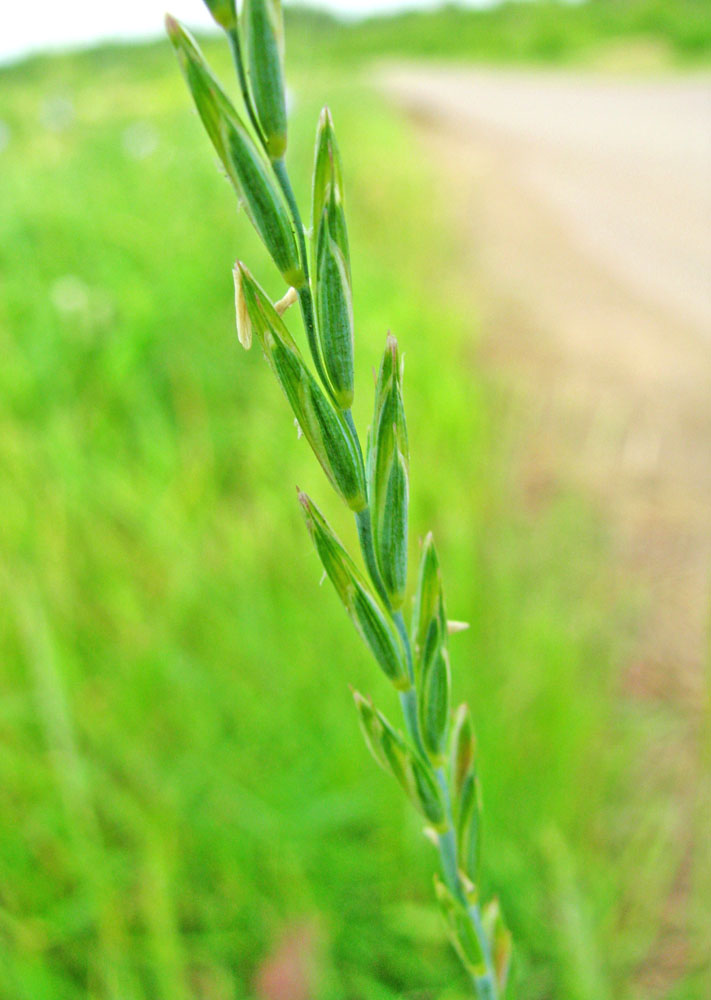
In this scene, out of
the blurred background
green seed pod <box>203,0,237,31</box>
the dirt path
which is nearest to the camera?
green seed pod <box>203,0,237,31</box>

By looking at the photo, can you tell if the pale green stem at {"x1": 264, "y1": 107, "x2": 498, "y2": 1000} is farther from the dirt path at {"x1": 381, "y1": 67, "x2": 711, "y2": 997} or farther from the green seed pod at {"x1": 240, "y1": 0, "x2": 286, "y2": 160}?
the dirt path at {"x1": 381, "y1": 67, "x2": 711, "y2": 997}

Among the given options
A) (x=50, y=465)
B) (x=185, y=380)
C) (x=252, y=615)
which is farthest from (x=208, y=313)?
(x=252, y=615)

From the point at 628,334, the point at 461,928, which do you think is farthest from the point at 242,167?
the point at 628,334

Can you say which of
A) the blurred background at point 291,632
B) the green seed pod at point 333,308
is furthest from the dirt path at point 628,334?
the green seed pod at point 333,308

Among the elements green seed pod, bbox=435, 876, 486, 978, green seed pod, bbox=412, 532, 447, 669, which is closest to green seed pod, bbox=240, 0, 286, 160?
green seed pod, bbox=412, 532, 447, 669

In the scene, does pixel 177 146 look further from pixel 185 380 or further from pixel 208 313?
pixel 185 380

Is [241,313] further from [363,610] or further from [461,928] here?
[461,928]
